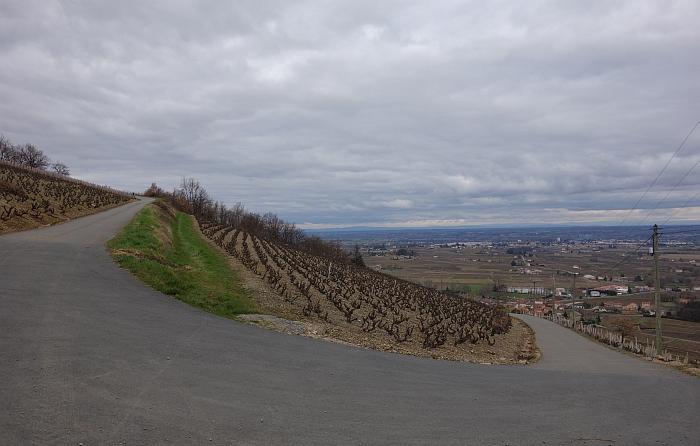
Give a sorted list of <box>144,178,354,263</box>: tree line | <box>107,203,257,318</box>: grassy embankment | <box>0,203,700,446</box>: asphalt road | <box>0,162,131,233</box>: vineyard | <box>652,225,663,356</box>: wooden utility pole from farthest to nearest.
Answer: <box>144,178,354,263</box>: tree line < <box>652,225,663,356</box>: wooden utility pole < <box>0,162,131,233</box>: vineyard < <box>107,203,257,318</box>: grassy embankment < <box>0,203,700,446</box>: asphalt road

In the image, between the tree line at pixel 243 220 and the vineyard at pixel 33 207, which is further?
the tree line at pixel 243 220

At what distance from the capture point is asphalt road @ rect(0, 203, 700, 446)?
16.0ft

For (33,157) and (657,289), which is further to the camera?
(33,157)

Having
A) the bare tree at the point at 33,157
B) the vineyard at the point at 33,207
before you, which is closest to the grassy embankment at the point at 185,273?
the vineyard at the point at 33,207

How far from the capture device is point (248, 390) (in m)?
6.22

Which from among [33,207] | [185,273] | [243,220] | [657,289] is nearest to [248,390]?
[185,273]

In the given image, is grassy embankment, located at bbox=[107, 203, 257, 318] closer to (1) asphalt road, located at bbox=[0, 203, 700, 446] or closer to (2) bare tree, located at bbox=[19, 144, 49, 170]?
(1) asphalt road, located at bbox=[0, 203, 700, 446]

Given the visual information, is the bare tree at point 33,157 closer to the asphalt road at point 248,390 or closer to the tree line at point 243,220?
the tree line at point 243,220

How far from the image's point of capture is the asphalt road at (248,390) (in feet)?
16.0

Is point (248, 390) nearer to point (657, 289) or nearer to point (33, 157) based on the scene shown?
point (657, 289)

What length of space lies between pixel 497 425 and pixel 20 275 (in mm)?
11298

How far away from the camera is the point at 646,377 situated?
468 inches

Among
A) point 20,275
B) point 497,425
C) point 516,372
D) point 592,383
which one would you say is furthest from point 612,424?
point 20,275

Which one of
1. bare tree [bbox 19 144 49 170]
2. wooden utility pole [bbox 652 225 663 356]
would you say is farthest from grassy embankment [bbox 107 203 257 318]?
bare tree [bbox 19 144 49 170]
